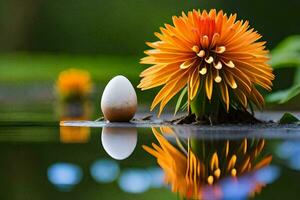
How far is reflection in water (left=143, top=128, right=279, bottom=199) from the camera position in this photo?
1.52 metres

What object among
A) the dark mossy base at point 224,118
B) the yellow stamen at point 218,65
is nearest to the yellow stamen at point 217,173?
the yellow stamen at point 218,65

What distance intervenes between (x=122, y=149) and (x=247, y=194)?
0.93 m

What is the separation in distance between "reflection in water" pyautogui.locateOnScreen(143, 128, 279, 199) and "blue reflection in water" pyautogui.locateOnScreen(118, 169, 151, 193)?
49 mm

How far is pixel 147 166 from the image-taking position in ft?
6.26

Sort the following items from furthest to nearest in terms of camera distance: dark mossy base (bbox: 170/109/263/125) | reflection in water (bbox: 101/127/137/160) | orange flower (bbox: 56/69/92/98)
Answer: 1. orange flower (bbox: 56/69/92/98)
2. dark mossy base (bbox: 170/109/263/125)
3. reflection in water (bbox: 101/127/137/160)

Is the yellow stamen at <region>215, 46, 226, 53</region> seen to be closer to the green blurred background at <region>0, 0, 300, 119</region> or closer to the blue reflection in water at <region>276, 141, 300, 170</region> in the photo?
the blue reflection in water at <region>276, 141, 300, 170</region>

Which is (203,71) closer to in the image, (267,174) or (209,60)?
(209,60)

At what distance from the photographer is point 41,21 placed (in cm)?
1698

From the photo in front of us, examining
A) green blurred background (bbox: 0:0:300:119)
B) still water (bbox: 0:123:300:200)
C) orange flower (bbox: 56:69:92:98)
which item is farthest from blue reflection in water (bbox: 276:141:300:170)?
green blurred background (bbox: 0:0:300:119)

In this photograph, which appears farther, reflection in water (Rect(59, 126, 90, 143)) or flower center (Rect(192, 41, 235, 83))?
flower center (Rect(192, 41, 235, 83))

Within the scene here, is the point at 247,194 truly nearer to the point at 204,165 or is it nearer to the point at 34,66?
the point at 204,165

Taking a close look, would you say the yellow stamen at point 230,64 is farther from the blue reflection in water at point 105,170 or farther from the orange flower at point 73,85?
the orange flower at point 73,85

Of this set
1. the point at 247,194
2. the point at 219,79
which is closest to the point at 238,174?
the point at 247,194

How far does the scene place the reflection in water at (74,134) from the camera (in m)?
2.71
